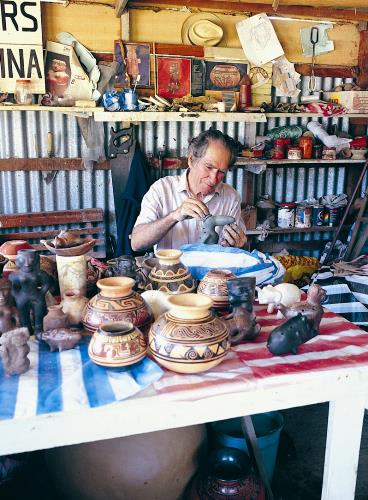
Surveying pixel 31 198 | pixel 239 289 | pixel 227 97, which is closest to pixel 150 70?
pixel 227 97

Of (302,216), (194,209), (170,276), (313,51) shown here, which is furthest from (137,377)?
(313,51)

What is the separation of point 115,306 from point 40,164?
3.24 m

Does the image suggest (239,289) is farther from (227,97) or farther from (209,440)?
(227,97)

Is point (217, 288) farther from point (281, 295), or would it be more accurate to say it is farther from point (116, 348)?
point (116, 348)

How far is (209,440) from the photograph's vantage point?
236cm

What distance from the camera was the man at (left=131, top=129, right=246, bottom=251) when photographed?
279cm

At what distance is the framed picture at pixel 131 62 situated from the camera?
448 cm

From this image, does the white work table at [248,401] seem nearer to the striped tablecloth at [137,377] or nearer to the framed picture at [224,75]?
the striped tablecloth at [137,377]

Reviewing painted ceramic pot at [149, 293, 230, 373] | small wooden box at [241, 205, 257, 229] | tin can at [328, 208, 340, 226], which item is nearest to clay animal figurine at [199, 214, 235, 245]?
painted ceramic pot at [149, 293, 230, 373]

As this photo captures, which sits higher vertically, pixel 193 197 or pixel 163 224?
pixel 193 197

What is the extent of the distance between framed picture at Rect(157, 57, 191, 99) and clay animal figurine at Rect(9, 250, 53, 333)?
3.39m

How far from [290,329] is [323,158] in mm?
3721

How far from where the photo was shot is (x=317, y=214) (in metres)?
5.20

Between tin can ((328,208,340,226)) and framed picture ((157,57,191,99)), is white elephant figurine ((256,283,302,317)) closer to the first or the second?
framed picture ((157,57,191,99))
